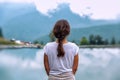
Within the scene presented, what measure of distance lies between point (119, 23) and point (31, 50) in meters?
1.26

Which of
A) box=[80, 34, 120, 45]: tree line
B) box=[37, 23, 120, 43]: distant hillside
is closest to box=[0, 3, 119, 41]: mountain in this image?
box=[37, 23, 120, 43]: distant hillside

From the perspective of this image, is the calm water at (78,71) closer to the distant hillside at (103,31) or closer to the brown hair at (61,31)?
the distant hillside at (103,31)

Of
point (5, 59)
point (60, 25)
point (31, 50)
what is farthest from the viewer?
point (5, 59)

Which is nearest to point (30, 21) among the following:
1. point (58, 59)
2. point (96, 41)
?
point (96, 41)

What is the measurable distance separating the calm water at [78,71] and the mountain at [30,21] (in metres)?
0.25

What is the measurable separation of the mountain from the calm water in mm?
249

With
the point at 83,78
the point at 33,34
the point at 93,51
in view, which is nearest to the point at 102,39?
the point at 93,51

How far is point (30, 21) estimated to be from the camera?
4277 millimetres

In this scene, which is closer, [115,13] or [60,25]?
[60,25]

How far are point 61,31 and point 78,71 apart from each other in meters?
2.85

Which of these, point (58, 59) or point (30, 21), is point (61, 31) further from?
point (30, 21)

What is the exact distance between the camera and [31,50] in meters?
3.72

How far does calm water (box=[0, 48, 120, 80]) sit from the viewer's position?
153 inches

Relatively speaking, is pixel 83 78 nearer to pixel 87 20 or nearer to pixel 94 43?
pixel 94 43
